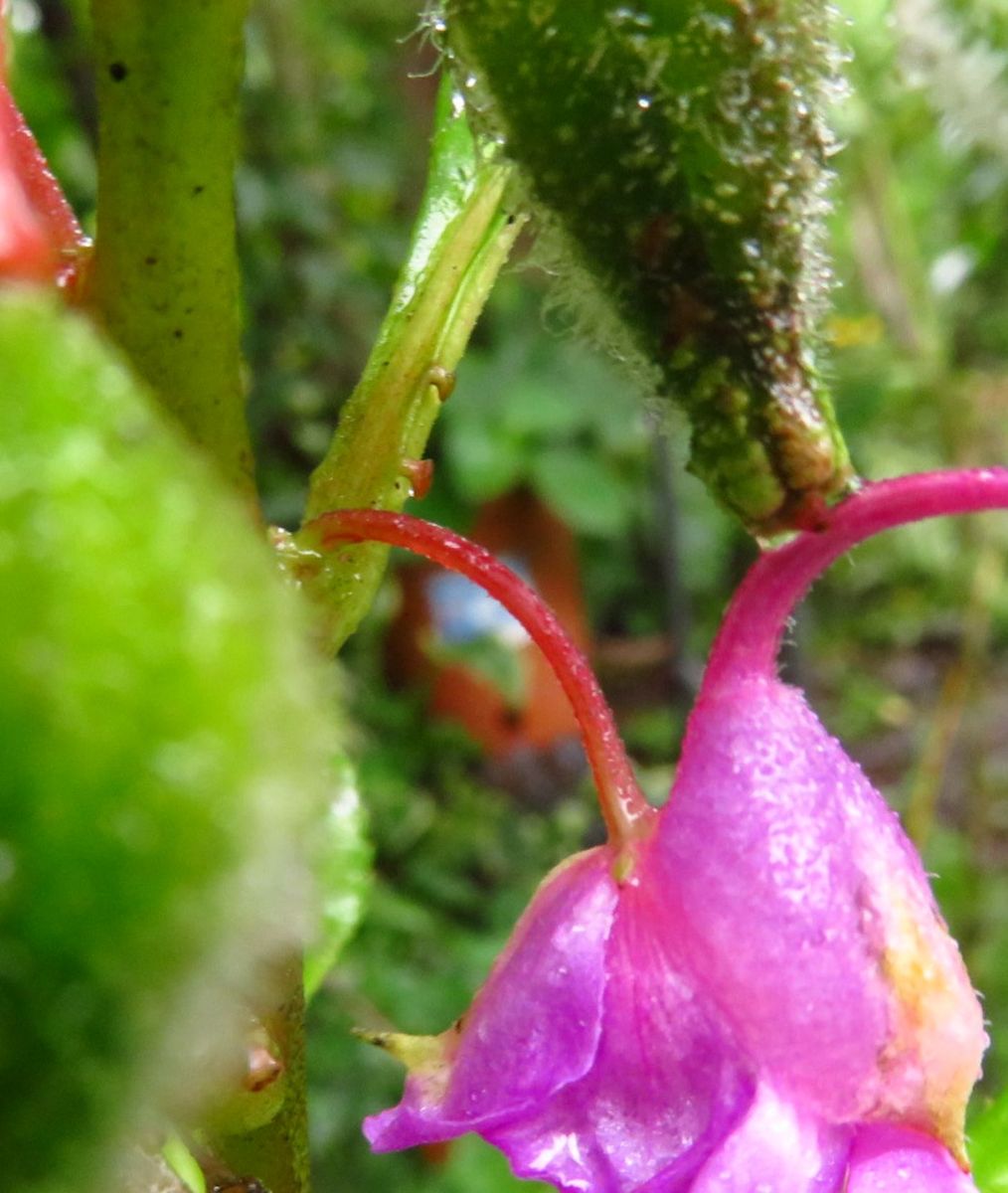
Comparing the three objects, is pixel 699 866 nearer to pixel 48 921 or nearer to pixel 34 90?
pixel 48 921

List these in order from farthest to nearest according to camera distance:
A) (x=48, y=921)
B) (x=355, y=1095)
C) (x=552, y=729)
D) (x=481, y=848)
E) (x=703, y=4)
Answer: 1. (x=552, y=729)
2. (x=481, y=848)
3. (x=355, y=1095)
4. (x=703, y=4)
5. (x=48, y=921)

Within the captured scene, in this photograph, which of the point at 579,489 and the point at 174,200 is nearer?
the point at 174,200

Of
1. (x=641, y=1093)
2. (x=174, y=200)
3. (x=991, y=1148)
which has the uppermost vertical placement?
(x=174, y=200)

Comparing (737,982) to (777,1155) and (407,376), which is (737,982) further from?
(407,376)

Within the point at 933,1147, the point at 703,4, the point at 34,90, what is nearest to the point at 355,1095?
the point at 34,90

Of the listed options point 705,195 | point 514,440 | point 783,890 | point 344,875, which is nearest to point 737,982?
point 783,890

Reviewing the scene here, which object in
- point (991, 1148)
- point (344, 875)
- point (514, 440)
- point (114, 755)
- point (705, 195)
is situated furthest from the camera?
point (514, 440)
